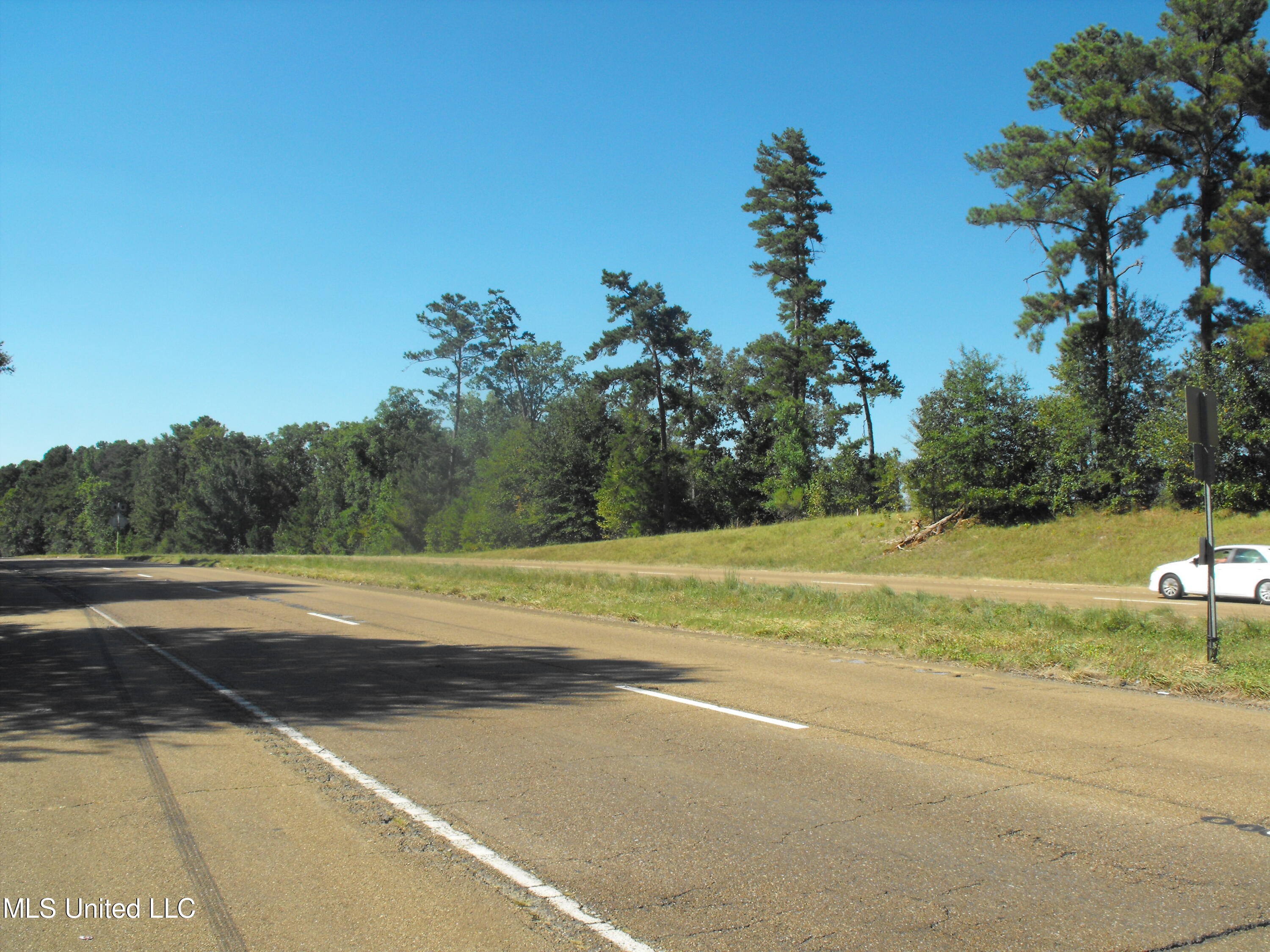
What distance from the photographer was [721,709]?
8406 millimetres

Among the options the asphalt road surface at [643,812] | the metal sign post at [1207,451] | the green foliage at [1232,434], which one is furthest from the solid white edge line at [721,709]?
the green foliage at [1232,434]

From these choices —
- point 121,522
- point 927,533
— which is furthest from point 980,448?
point 121,522

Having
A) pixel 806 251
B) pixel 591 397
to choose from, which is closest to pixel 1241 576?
pixel 806 251

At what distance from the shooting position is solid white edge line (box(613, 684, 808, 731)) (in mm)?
7734

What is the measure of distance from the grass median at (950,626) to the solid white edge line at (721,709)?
4.28m

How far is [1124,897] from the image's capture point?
4.07m

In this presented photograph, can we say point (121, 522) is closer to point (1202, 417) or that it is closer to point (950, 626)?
point (950, 626)

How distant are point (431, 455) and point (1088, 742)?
254 feet

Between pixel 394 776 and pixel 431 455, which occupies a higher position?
pixel 431 455

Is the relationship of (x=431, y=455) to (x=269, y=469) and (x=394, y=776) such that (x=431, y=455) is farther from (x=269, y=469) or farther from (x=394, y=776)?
(x=394, y=776)

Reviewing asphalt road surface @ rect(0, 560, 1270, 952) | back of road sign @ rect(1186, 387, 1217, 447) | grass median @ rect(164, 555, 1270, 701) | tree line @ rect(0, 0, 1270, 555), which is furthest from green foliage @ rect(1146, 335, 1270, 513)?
asphalt road surface @ rect(0, 560, 1270, 952)

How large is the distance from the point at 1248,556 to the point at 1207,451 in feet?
39.5

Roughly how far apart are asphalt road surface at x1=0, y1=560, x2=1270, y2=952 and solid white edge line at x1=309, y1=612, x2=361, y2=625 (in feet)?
20.9

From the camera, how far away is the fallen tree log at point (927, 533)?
3766cm
